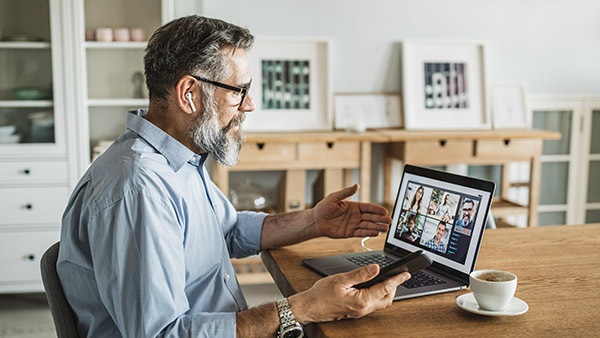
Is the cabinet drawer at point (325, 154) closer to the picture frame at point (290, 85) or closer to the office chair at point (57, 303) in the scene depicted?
the picture frame at point (290, 85)

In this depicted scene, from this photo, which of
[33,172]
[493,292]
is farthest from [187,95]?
[33,172]

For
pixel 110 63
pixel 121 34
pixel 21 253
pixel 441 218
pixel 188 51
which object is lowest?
pixel 21 253

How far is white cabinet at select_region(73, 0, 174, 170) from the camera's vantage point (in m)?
3.54

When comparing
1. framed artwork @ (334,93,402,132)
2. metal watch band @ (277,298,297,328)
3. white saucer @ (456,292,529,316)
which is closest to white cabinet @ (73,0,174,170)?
framed artwork @ (334,93,402,132)

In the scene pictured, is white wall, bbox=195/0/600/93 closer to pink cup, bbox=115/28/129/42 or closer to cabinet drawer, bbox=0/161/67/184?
pink cup, bbox=115/28/129/42

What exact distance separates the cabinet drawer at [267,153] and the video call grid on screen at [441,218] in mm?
1775

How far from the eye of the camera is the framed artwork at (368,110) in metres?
3.92

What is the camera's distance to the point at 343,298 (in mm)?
1349

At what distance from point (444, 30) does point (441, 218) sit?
8.66 feet

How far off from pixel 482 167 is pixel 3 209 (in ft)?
9.03

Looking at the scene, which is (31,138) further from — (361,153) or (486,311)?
(486,311)

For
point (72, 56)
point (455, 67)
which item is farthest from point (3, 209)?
point (455, 67)

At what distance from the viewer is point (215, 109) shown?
5.44ft

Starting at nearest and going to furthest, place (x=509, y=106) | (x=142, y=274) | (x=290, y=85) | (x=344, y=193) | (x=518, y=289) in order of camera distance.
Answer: (x=142, y=274), (x=518, y=289), (x=344, y=193), (x=290, y=85), (x=509, y=106)
